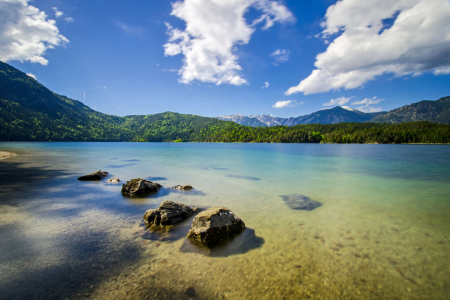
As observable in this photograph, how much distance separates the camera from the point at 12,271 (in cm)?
584

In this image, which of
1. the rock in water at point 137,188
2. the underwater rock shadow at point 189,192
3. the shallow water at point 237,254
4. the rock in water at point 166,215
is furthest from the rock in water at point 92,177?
the rock in water at point 166,215

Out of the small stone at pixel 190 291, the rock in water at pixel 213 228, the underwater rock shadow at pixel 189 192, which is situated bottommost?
the underwater rock shadow at pixel 189 192

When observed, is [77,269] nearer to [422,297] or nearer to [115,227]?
[115,227]

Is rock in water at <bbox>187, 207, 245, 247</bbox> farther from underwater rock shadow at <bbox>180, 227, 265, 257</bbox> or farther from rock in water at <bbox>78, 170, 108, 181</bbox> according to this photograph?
rock in water at <bbox>78, 170, 108, 181</bbox>

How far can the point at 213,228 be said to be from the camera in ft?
26.2

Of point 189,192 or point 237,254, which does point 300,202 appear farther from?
point 189,192

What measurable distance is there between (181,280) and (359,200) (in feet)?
49.4

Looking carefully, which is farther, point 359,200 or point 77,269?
point 359,200

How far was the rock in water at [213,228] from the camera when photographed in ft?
25.8

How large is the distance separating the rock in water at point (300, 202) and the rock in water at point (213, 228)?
6.08 meters

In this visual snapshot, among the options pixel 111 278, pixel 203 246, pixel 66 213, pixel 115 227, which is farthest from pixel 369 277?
pixel 66 213

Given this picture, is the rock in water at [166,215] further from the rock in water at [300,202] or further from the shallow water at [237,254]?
the rock in water at [300,202]

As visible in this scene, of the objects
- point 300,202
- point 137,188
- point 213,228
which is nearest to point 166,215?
point 213,228

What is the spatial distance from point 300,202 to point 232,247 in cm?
841
